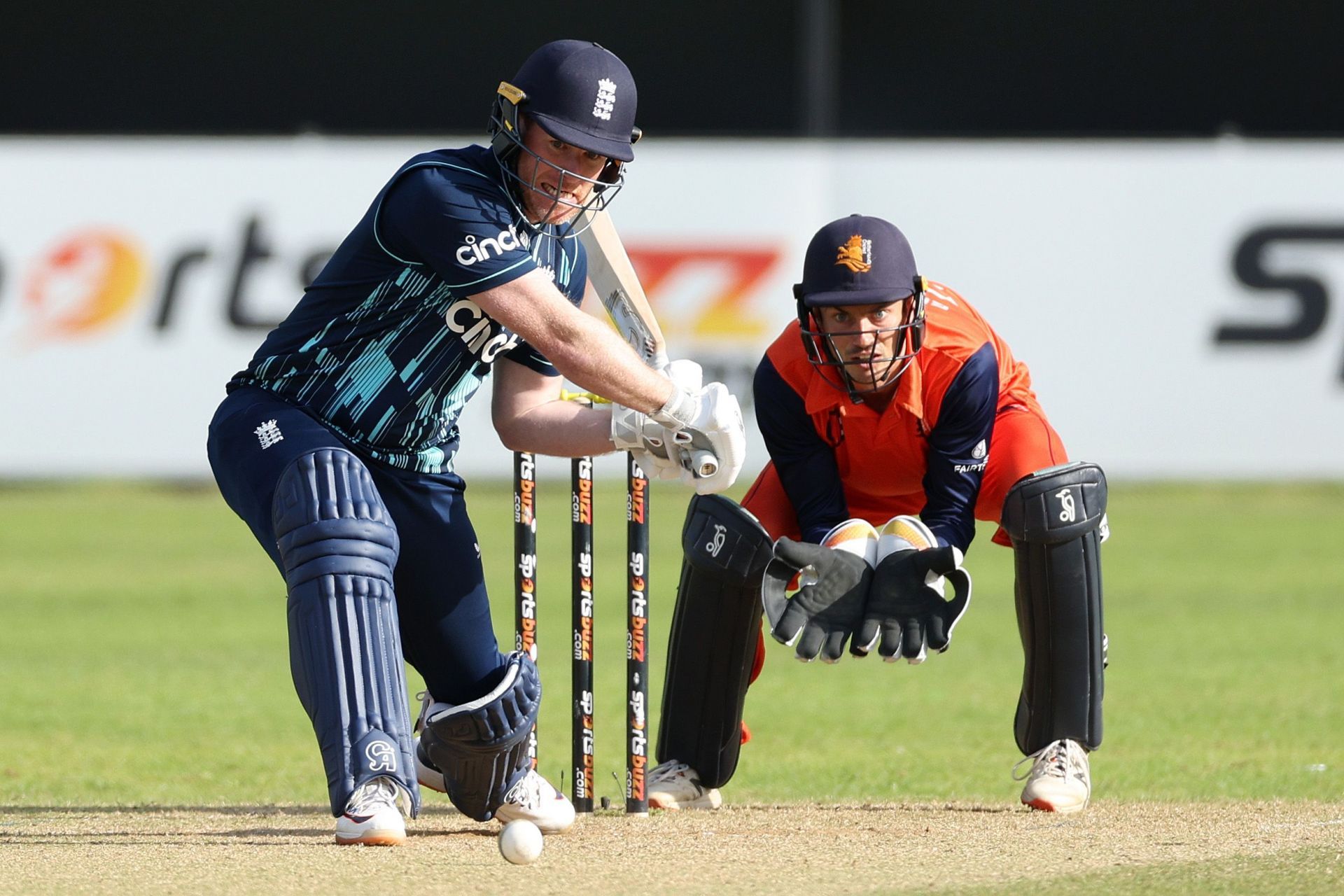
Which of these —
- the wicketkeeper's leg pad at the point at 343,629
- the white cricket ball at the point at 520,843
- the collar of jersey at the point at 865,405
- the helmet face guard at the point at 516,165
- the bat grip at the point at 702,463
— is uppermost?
the helmet face guard at the point at 516,165

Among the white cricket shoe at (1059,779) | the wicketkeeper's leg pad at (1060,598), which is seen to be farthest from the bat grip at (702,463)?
the white cricket shoe at (1059,779)

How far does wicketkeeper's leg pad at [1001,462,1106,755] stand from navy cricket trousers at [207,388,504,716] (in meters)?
1.16

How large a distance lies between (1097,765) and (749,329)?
6574mm

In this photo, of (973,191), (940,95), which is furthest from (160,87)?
(973,191)

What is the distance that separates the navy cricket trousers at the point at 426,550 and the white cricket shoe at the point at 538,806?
22cm

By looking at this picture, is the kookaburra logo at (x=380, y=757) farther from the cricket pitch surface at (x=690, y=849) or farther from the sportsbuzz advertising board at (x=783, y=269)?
the sportsbuzz advertising board at (x=783, y=269)

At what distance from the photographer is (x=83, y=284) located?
36.5 ft

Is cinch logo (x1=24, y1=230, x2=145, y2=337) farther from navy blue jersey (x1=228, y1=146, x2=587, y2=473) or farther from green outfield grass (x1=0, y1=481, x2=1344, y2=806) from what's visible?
navy blue jersey (x1=228, y1=146, x2=587, y2=473)

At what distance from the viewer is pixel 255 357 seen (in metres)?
3.79

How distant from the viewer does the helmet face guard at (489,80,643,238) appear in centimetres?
359

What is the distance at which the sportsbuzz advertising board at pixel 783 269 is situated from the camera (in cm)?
1106

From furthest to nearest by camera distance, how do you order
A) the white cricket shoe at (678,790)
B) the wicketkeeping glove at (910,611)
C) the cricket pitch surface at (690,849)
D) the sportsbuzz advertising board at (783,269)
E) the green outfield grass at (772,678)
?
the sportsbuzz advertising board at (783,269), the green outfield grass at (772,678), the white cricket shoe at (678,790), the wicketkeeping glove at (910,611), the cricket pitch surface at (690,849)

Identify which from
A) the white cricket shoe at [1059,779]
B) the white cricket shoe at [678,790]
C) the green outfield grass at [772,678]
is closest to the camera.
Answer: the white cricket shoe at [1059,779]

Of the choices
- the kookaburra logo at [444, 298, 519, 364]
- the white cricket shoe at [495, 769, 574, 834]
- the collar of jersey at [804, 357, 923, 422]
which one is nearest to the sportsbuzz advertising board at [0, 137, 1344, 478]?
the collar of jersey at [804, 357, 923, 422]
